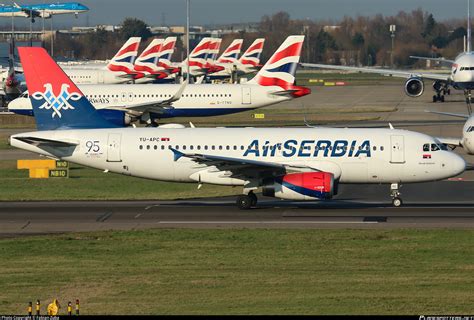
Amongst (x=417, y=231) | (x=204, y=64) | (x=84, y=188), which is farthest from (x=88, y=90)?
(x=204, y=64)

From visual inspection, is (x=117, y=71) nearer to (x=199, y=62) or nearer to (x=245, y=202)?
(x=199, y=62)

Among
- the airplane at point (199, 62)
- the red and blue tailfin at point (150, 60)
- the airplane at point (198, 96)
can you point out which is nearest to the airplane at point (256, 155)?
the airplane at point (198, 96)

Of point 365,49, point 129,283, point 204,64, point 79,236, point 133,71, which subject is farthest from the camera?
point 365,49

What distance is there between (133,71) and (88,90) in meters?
38.7

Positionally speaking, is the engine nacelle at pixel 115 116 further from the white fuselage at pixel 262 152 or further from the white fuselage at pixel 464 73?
the white fuselage at pixel 464 73

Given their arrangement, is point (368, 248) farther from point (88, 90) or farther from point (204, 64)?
point (204, 64)

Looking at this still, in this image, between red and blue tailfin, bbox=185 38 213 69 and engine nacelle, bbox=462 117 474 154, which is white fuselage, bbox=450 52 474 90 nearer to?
engine nacelle, bbox=462 117 474 154

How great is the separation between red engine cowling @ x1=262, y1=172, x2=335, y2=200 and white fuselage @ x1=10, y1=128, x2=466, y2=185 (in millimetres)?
1206

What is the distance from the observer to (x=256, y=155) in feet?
141

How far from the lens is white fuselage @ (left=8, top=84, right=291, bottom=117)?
80562 mm

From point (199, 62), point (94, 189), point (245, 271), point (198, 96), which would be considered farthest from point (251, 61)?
point (245, 271)

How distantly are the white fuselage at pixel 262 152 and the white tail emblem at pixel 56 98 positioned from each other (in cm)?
137

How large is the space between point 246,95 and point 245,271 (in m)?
52.2

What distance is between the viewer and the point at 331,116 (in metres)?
93.4
